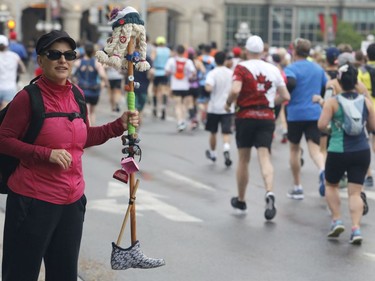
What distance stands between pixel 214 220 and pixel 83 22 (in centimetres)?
7660

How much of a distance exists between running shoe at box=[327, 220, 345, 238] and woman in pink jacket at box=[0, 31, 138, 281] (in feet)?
15.0

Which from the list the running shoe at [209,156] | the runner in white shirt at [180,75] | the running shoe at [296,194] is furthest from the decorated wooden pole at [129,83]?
the runner in white shirt at [180,75]

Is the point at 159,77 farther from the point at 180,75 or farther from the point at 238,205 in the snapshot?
the point at 238,205

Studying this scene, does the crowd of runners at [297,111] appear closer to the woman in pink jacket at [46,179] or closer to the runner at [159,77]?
the woman in pink jacket at [46,179]

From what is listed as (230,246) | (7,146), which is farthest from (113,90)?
(7,146)

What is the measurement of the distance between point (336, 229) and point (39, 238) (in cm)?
483

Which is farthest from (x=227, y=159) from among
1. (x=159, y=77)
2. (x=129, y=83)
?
(x=129, y=83)

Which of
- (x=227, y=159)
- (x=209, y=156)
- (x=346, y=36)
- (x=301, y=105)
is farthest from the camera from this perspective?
(x=346, y=36)

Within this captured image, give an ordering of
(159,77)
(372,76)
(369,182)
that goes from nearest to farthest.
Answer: (372,76), (369,182), (159,77)

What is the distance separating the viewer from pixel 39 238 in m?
5.56

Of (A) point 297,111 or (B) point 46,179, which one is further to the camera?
(A) point 297,111

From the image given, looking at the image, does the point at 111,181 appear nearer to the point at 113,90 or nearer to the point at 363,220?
the point at 363,220

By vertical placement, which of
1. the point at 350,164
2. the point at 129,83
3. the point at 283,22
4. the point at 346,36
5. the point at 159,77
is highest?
the point at 129,83

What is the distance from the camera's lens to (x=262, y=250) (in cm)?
934
